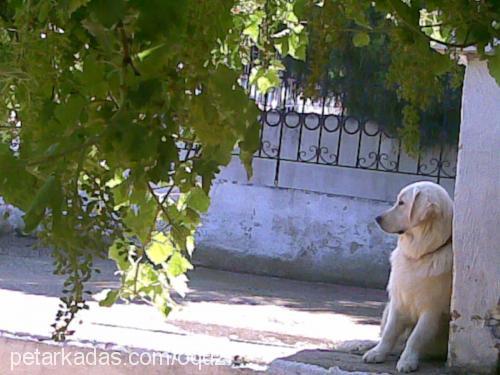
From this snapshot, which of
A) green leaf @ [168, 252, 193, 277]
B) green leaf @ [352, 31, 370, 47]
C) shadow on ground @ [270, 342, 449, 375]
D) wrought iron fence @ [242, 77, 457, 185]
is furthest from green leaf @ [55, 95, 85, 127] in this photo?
wrought iron fence @ [242, 77, 457, 185]

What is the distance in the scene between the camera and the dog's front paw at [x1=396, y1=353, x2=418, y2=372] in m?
5.54

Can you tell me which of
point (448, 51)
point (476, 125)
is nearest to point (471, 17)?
point (448, 51)

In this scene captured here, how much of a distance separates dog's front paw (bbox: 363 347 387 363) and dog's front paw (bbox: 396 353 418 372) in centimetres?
15

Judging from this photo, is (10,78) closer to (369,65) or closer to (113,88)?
(113,88)

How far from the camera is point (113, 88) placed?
1.34 m

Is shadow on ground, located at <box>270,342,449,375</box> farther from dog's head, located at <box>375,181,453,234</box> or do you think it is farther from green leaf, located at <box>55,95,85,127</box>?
green leaf, located at <box>55,95,85,127</box>

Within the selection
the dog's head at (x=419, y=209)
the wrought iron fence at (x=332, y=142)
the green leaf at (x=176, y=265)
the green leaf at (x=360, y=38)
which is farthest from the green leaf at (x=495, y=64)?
the wrought iron fence at (x=332, y=142)

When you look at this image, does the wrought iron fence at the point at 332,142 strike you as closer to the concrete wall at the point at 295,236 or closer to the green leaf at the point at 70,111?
the concrete wall at the point at 295,236

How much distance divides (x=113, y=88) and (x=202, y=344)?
4292 mm

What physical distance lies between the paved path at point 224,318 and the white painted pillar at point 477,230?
274mm

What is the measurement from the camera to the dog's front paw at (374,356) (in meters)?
5.72

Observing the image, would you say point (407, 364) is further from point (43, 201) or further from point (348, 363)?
point (43, 201)

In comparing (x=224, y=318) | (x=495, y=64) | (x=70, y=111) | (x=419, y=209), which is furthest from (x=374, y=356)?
(x=70, y=111)

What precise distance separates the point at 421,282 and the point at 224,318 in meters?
2.02
